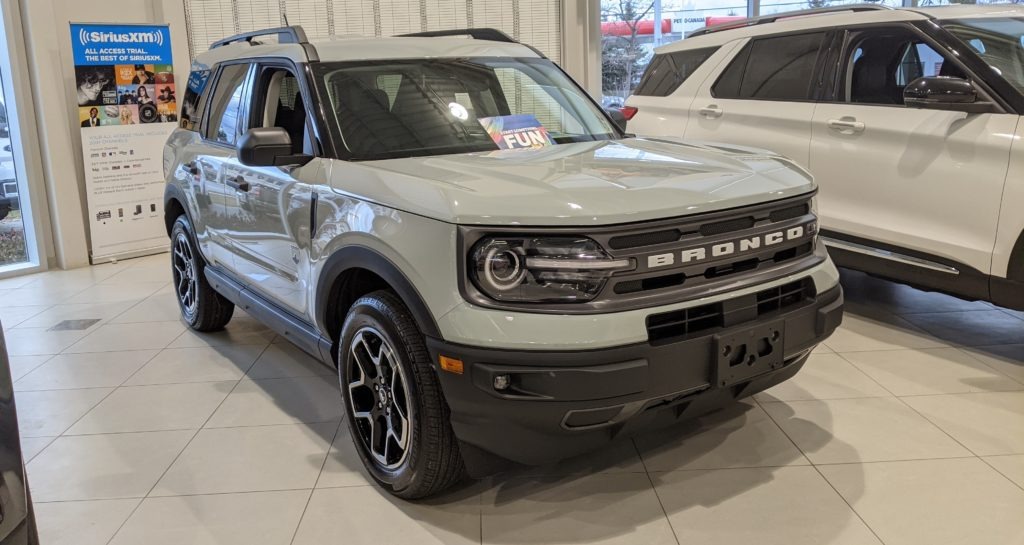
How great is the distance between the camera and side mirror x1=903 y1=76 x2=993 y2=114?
11.5ft

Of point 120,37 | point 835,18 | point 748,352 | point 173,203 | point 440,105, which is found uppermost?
point 120,37

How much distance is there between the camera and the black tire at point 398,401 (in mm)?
2344

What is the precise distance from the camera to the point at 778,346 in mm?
2395

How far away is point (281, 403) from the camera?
352 centimetres

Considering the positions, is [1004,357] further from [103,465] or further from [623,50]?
[623,50]

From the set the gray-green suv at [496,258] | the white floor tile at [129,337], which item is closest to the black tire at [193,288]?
the white floor tile at [129,337]

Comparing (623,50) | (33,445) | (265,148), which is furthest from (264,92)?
(623,50)

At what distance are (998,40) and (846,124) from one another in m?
0.72

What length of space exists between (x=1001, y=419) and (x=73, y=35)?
21.4 ft

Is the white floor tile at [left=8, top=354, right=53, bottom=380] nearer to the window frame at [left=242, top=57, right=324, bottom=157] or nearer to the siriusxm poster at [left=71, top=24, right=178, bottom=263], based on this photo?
the window frame at [left=242, top=57, right=324, bottom=157]

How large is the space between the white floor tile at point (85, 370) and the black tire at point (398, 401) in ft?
5.76

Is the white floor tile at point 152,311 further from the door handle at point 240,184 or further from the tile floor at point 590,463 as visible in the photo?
the door handle at point 240,184

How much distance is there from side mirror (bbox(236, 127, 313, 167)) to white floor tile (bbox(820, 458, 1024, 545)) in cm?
210

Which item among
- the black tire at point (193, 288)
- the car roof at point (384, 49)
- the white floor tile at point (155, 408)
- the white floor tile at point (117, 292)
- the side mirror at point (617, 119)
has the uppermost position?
the car roof at point (384, 49)
